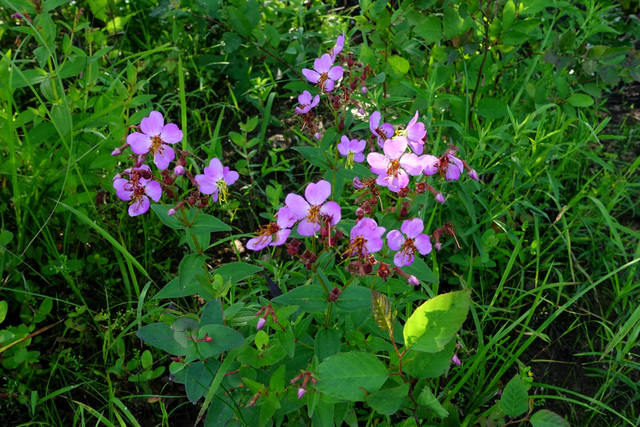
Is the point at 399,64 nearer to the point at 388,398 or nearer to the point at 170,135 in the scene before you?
the point at 170,135

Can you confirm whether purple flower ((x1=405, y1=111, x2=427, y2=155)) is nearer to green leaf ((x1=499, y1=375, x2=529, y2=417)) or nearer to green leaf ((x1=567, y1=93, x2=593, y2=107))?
green leaf ((x1=499, y1=375, x2=529, y2=417))

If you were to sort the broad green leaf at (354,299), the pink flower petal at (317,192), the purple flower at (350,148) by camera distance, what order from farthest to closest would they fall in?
the purple flower at (350,148) < the broad green leaf at (354,299) < the pink flower petal at (317,192)

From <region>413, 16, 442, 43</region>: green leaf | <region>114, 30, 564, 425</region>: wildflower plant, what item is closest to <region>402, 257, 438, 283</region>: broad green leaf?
<region>114, 30, 564, 425</region>: wildflower plant

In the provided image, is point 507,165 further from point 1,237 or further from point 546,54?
point 1,237

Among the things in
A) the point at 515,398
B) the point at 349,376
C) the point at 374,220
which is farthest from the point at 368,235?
the point at 515,398

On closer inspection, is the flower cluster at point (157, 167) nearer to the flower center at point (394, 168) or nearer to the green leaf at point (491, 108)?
the flower center at point (394, 168)

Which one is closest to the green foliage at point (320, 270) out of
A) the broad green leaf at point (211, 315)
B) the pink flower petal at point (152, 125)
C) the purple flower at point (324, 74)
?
the broad green leaf at point (211, 315)
